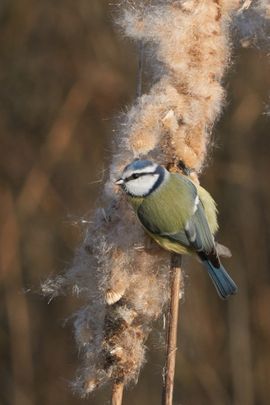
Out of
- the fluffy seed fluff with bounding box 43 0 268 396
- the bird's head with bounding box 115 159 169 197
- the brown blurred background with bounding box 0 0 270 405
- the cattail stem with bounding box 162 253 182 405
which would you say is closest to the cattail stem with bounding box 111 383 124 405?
the fluffy seed fluff with bounding box 43 0 268 396

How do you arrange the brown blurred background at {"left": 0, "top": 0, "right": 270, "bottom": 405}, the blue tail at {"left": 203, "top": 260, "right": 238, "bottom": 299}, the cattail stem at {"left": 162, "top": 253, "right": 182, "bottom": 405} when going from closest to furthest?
1. the cattail stem at {"left": 162, "top": 253, "right": 182, "bottom": 405}
2. the blue tail at {"left": 203, "top": 260, "right": 238, "bottom": 299}
3. the brown blurred background at {"left": 0, "top": 0, "right": 270, "bottom": 405}

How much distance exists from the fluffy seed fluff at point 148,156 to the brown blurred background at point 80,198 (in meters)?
2.22

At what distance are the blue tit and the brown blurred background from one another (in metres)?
2.21

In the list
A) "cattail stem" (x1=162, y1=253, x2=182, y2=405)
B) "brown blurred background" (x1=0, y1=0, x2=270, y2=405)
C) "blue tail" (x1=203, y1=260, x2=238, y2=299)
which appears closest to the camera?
"cattail stem" (x1=162, y1=253, x2=182, y2=405)

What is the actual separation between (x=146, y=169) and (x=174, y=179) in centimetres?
12

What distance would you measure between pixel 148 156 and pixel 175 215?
171 millimetres

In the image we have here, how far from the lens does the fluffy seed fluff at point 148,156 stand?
191 centimetres

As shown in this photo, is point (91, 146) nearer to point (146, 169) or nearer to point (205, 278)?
point (205, 278)

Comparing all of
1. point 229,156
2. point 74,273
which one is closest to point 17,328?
point 229,156

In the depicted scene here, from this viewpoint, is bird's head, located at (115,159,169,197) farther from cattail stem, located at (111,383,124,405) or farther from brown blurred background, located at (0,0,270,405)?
brown blurred background, located at (0,0,270,405)

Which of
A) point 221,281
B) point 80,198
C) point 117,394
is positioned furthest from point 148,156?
point 80,198

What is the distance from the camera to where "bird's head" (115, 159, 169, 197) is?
6.15 ft

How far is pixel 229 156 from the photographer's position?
179 inches

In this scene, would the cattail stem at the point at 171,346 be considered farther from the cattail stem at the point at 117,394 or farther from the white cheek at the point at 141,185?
the white cheek at the point at 141,185
